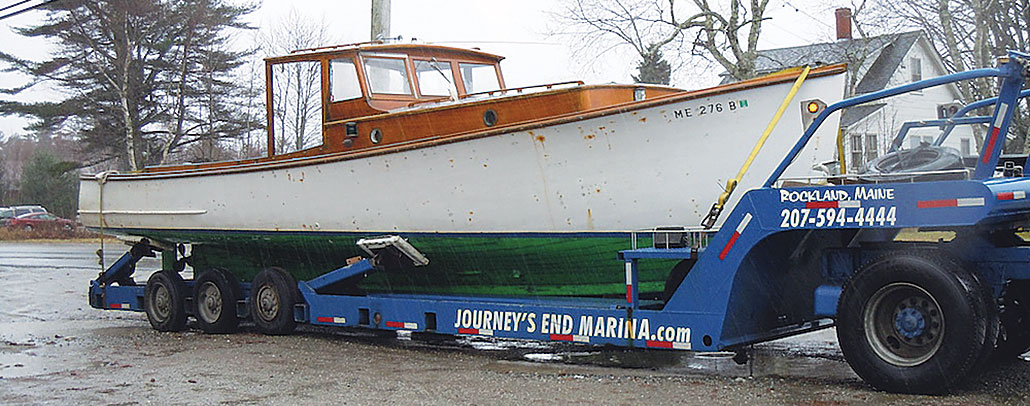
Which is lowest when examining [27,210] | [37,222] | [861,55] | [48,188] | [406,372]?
[406,372]

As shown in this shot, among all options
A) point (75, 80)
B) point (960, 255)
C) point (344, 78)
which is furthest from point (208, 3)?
point (960, 255)

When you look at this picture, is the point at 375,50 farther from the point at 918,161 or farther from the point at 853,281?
the point at 853,281

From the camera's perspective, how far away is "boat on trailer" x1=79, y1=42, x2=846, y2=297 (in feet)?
25.7

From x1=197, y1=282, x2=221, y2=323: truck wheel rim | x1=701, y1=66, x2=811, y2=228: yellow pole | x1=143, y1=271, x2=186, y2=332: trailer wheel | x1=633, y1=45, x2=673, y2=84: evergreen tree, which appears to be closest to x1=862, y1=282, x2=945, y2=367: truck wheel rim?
x1=701, y1=66, x2=811, y2=228: yellow pole

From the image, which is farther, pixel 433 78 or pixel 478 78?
pixel 478 78

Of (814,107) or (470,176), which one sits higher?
(814,107)

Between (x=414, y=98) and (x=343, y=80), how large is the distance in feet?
2.27

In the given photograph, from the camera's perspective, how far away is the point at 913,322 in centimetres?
638

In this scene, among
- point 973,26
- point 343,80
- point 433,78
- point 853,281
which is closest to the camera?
point 853,281

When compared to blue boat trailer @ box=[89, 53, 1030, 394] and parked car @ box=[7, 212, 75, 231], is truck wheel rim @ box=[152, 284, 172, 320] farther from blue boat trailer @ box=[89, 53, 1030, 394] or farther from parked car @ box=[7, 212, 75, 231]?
parked car @ box=[7, 212, 75, 231]

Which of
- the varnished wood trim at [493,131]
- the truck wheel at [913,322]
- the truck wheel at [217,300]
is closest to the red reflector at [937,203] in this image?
the truck wheel at [913,322]

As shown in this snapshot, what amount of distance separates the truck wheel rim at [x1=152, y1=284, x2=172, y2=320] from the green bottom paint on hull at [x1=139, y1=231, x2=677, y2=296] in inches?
21.4

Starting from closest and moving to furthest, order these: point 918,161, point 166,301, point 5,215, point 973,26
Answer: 1. point 918,161
2. point 166,301
3. point 973,26
4. point 5,215

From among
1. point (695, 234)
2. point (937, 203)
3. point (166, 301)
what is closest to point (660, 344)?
point (695, 234)
